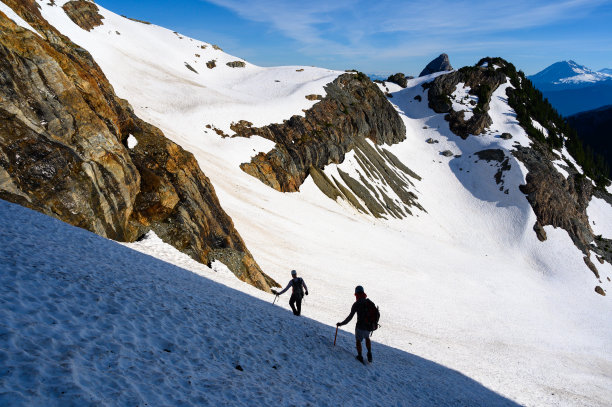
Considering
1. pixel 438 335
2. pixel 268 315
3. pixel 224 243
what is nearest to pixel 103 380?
pixel 268 315

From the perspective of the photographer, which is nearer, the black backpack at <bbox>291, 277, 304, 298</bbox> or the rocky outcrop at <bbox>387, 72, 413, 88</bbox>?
the black backpack at <bbox>291, 277, 304, 298</bbox>

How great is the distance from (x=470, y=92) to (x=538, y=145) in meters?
30.6

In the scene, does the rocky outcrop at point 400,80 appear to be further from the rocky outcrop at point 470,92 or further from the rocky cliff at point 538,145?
the rocky cliff at point 538,145

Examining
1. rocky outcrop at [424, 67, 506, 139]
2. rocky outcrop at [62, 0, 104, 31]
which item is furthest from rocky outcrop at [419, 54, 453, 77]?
rocky outcrop at [62, 0, 104, 31]

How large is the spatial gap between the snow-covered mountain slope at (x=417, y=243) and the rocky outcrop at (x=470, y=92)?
3.51m

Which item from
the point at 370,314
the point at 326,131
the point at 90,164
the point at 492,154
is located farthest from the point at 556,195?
the point at 90,164

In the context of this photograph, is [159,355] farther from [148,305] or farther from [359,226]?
[359,226]

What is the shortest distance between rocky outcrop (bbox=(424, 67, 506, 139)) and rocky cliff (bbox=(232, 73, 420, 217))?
20.3 meters

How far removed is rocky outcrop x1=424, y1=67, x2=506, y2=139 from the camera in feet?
329

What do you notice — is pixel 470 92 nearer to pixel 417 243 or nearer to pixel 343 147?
pixel 343 147

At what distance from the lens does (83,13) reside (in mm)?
78062

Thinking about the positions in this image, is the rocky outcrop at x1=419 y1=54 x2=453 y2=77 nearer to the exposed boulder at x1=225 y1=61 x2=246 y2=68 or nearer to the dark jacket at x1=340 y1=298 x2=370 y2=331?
the exposed boulder at x1=225 y1=61 x2=246 y2=68

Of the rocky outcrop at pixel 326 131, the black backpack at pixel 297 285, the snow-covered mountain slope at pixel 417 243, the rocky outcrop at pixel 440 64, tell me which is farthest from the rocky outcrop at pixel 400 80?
the black backpack at pixel 297 285

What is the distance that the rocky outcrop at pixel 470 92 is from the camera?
100188 millimetres
